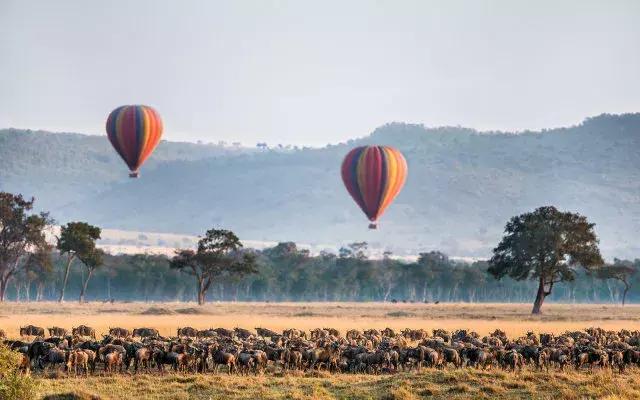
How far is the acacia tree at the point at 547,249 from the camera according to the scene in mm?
102500

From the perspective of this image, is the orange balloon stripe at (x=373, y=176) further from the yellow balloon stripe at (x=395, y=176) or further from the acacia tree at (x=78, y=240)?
the acacia tree at (x=78, y=240)

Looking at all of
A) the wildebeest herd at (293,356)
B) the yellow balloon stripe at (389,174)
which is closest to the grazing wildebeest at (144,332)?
the wildebeest herd at (293,356)

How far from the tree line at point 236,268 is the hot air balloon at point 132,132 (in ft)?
53.7

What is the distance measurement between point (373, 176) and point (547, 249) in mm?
17904

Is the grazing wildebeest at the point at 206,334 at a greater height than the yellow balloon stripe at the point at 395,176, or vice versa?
the yellow balloon stripe at the point at 395,176

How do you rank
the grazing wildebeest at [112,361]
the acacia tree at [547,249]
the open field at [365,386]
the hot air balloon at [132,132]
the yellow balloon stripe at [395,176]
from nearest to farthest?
the open field at [365,386] < the grazing wildebeest at [112,361] < the acacia tree at [547,249] < the yellow balloon stripe at [395,176] < the hot air balloon at [132,132]

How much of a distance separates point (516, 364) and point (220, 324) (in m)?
35.5

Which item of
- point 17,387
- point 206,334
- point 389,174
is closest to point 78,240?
point 389,174

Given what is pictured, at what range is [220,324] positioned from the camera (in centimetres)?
7538

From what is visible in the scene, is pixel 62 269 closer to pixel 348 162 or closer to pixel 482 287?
pixel 482 287

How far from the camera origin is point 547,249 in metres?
103

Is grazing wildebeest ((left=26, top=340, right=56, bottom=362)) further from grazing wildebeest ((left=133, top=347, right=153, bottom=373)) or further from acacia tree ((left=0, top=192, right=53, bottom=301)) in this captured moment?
acacia tree ((left=0, top=192, right=53, bottom=301))

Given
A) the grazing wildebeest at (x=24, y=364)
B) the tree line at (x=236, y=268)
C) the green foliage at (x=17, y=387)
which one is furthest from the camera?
the tree line at (x=236, y=268)

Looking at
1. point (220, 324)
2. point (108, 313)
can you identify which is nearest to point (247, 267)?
point (108, 313)
